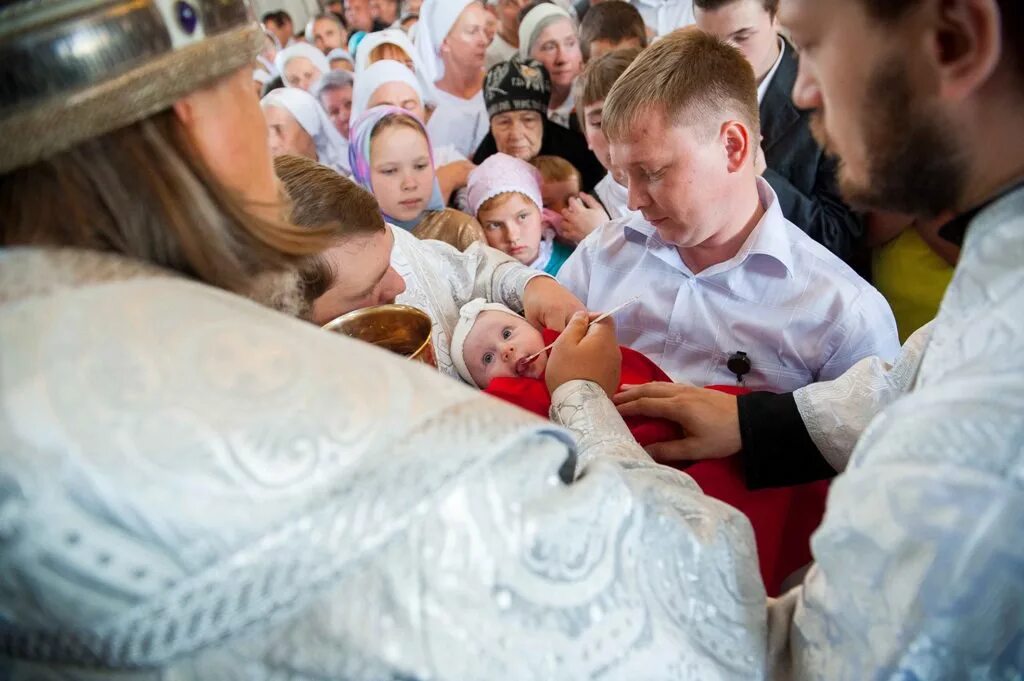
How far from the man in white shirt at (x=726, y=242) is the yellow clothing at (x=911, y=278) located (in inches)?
24.3

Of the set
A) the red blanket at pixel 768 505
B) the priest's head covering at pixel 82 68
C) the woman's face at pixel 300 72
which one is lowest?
the red blanket at pixel 768 505

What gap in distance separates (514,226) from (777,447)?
5.77ft

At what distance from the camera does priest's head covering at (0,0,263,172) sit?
1.78ft

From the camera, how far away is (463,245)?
8.62 feet

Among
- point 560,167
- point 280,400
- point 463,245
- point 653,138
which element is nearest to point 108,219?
point 280,400

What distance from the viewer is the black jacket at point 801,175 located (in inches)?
90.7

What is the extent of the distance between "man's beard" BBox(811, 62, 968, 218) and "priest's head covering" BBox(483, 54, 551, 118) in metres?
3.00

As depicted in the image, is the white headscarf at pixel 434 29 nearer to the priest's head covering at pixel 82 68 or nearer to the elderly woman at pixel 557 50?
the elderly woman at pixel 557 50

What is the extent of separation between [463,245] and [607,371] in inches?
52.6

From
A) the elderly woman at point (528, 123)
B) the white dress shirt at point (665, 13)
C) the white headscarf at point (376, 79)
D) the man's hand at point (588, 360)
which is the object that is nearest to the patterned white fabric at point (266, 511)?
the man's hand at point (588, 360)

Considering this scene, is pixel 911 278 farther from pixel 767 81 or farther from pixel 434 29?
pixel 434 29

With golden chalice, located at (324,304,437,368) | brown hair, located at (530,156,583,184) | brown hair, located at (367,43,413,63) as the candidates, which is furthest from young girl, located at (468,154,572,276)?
brown hair, located at (367,43,413,63)

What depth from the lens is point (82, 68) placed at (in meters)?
0.56

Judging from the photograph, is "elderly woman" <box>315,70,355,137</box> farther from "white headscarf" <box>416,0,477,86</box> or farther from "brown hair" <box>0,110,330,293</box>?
"brown hair" <box>0,110,330,293</box>
